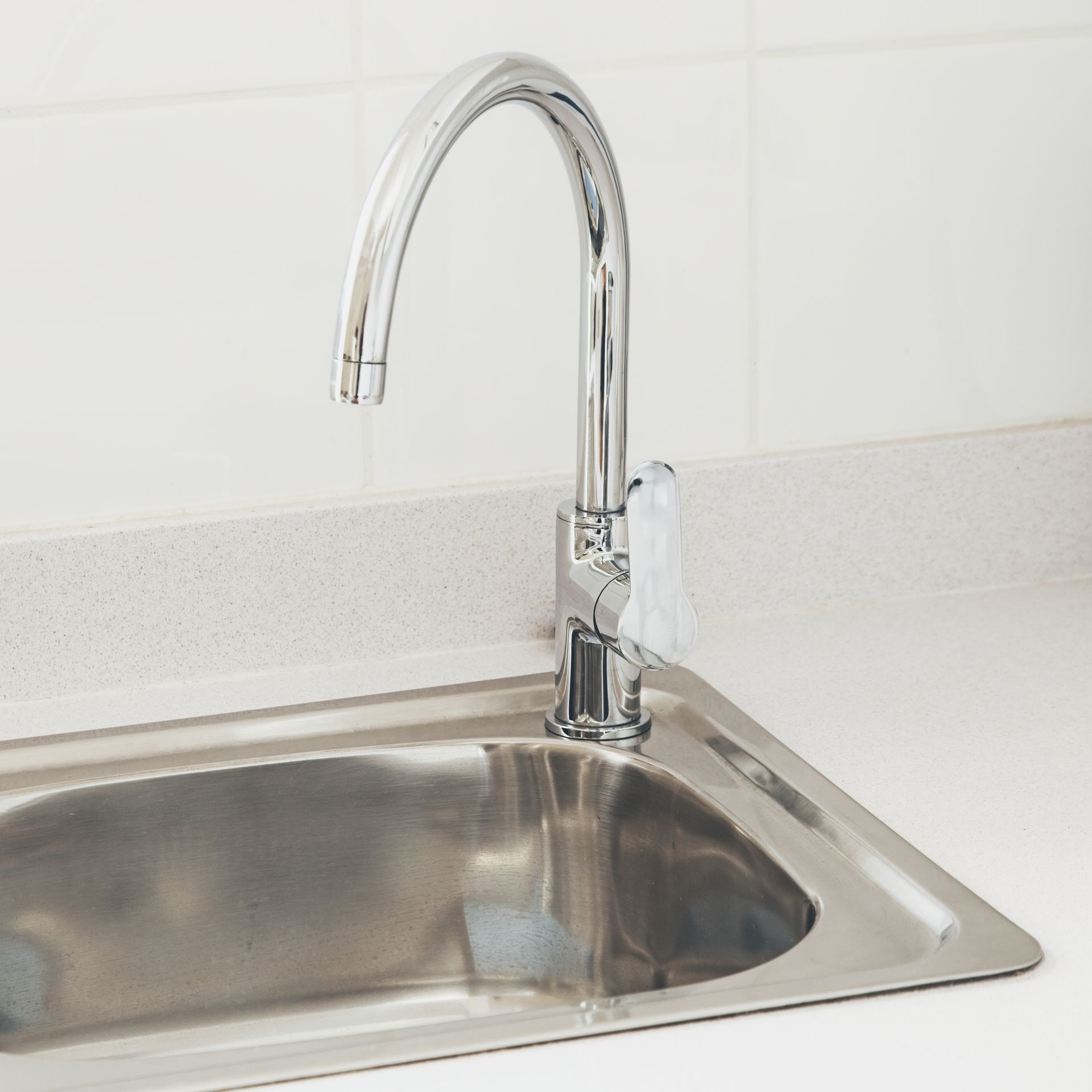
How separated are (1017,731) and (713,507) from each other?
281mm

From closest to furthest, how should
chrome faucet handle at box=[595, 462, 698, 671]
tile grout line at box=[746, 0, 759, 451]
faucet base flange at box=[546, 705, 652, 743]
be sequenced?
chrome faucet handle at box=[595, 462, 698, 671], faucet base flange at box=[546, 705, 652, 743], tile grout line at box=[746, 0, 759, 451]

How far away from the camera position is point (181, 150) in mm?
899

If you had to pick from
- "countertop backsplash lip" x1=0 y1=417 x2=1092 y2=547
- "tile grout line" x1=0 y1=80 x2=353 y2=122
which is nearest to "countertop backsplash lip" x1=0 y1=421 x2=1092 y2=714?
"countertop backsplash lip" x1=0 y1=417 x2=1092 y2=547

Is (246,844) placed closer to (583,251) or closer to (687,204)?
(583,251)

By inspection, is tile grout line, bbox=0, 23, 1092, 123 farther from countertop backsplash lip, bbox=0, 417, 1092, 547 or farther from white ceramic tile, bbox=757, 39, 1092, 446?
countertop backsplash lip, bbox=0, 417, 1092, 547

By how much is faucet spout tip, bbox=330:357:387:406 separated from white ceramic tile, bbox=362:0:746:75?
36 centimetres

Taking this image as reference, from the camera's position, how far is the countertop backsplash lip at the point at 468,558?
929mm

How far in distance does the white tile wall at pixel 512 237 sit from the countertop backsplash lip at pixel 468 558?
22 mm

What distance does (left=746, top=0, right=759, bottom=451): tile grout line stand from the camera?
0.99m

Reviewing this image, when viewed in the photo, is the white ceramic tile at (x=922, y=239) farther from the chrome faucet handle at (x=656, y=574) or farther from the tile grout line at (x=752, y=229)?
the chrome faucet handle at (x=656, y=574)

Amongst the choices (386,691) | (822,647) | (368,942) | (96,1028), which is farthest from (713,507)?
(96,1028)

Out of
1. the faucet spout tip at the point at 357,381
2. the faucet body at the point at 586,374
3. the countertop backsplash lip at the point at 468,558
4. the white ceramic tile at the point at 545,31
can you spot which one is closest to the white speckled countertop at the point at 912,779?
the countertop backsplash lip at the point at 468,558

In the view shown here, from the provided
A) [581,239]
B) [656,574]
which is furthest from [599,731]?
[581,239]

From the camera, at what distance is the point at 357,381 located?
65cm
